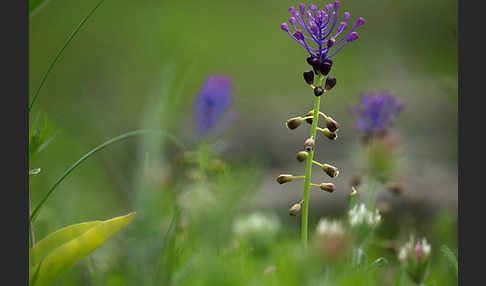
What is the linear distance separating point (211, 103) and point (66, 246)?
0.58m

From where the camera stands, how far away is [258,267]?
890 mm

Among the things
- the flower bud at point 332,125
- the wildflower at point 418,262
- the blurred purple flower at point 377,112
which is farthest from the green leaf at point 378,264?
the blurred purple flower at point 377,112

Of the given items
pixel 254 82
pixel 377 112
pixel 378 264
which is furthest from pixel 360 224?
pixel 254 82

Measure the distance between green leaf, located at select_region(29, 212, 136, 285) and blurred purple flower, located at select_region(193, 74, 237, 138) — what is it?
51 cm

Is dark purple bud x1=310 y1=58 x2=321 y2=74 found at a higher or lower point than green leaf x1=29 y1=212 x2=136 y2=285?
higher

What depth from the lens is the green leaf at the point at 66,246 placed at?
679mm

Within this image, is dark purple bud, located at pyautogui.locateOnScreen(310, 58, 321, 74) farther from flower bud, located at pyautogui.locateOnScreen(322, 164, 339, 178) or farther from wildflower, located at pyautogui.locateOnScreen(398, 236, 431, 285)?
wildflower, located at pyautogui.locateOnScreen(398, 236, 431, 285)

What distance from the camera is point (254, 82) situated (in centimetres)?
490

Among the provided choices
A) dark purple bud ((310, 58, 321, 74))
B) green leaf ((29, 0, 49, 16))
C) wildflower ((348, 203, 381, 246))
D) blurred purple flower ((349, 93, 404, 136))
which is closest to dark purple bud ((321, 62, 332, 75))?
dark purple bud ((310, 58, 321, 74))

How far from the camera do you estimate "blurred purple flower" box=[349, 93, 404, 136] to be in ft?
3.85

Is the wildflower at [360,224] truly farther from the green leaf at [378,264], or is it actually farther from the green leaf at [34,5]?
the green leaf at [34,5]

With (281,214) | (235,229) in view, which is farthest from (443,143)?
(235,229)

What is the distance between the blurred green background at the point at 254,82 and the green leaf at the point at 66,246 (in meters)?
0.13

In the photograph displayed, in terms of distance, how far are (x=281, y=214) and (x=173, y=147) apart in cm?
66
